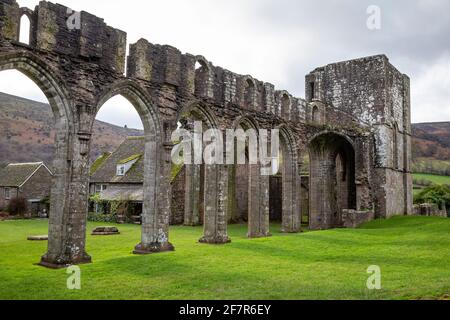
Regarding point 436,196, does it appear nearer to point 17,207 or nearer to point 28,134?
point 17,207

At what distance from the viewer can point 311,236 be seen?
14.5 metres

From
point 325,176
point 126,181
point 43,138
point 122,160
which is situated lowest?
point 126,181

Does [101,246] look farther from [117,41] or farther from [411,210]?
[411,210]

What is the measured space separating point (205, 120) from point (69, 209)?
20.5ft

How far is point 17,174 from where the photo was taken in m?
35.1

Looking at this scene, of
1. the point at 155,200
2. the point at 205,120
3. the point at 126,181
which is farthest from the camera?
the point at 126,181

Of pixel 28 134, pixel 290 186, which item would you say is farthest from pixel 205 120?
pixel 28 134

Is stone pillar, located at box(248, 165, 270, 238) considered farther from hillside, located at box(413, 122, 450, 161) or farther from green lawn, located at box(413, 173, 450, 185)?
hillside, located at box(413, 122, 450, 161)

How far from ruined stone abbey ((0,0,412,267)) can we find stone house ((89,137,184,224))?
1.00 meters

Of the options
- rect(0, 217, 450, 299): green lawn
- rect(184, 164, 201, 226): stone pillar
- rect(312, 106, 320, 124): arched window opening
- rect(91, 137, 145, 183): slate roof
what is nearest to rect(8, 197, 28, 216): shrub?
rect(91, 137, 145, 183): slate roof

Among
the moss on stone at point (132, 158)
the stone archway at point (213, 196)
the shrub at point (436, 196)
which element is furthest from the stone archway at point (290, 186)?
the shrub at point (436, 196)

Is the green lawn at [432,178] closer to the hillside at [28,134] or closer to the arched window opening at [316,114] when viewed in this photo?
the arched window opening at [316,114]

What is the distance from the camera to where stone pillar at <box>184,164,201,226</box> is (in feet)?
79.7
